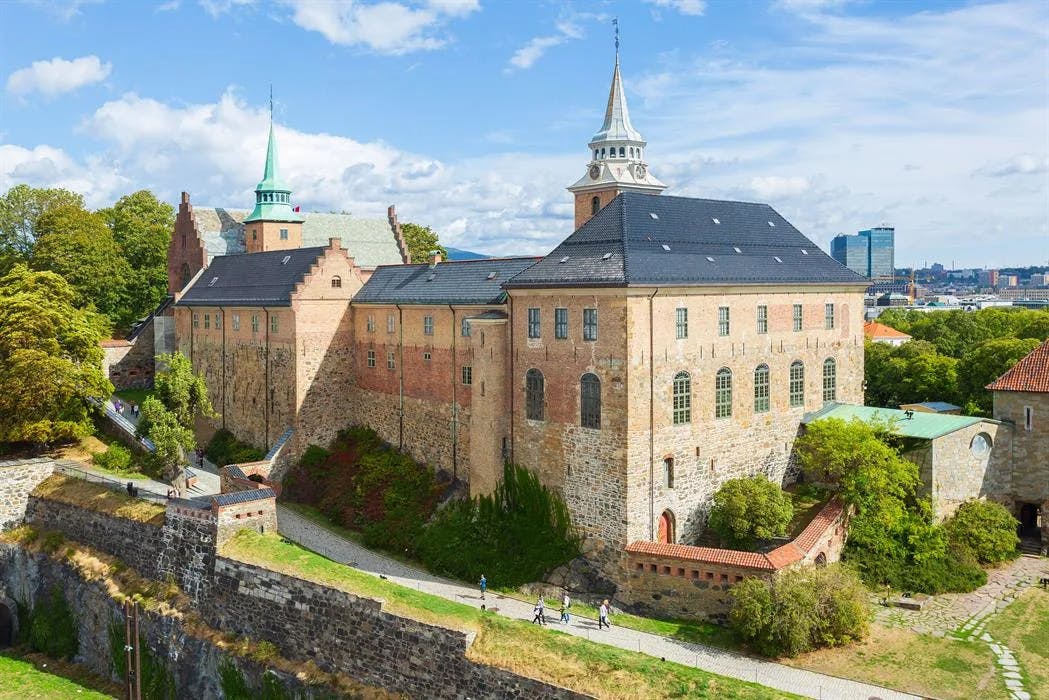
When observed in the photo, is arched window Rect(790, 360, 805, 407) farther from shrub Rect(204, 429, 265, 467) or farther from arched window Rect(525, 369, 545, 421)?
shrub Rect(204, 429, 265, 467)

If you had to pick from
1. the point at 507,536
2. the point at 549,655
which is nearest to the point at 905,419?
the point at 507,536

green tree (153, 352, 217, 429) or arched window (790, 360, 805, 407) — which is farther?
green tree (153, 352, 217, 429)

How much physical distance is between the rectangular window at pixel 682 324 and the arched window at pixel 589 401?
12.2ft

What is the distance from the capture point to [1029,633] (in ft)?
94.7

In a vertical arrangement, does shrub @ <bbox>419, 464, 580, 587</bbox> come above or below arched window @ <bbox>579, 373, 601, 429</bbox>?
below

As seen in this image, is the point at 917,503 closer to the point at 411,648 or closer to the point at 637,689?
the point at 637,689

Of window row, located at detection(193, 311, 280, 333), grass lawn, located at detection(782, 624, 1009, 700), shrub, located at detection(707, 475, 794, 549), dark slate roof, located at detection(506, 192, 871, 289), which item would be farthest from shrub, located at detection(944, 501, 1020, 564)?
window row, located at detection(193, 311, 280, 333)

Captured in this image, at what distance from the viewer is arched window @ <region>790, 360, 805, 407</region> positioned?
39.4 m

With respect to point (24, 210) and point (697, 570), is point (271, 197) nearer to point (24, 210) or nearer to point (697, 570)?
point (24, 210)

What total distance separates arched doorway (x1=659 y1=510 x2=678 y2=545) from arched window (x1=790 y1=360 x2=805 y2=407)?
Result: 8.87 metres

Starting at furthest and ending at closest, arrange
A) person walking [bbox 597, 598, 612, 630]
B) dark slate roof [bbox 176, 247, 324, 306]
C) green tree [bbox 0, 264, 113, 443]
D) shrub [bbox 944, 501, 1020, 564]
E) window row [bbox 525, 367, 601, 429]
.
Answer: dark slate roof [bbox 176, 247, 324, 306], green tree [bbox 0, 264, 113, 443], shrub [bbox 944, 501, 1020, 564], window row [bbox 525, 367, 601, 429], person walking [bbox 597, 598, 612, 630]

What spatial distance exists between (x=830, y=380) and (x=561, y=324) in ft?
46.9

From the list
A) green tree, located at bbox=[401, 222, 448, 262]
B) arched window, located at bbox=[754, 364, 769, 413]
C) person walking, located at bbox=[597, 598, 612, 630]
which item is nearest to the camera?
person walking, located at bbox=[597, 598, 612, 630]

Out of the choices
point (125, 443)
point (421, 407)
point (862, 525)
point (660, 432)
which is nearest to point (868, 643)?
point (862, 525)
